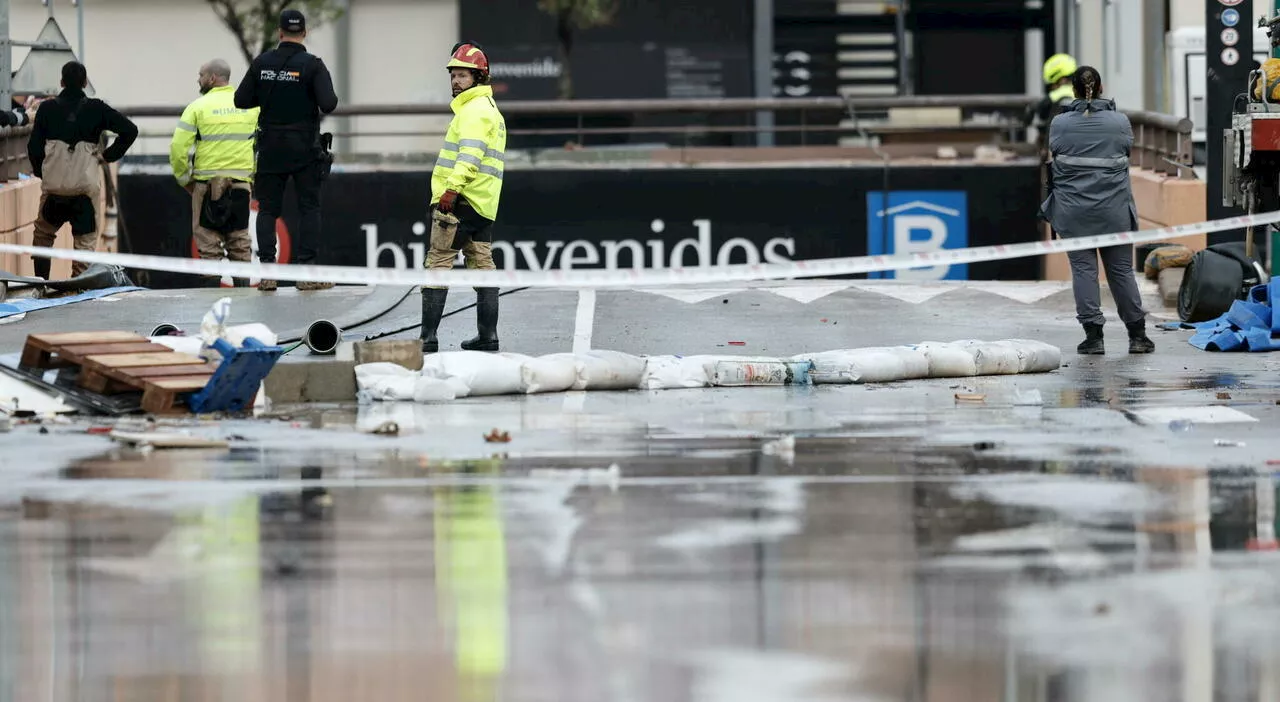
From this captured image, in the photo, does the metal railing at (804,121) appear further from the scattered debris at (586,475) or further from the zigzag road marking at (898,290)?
the scattered debris at (586,475)

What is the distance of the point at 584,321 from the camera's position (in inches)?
627

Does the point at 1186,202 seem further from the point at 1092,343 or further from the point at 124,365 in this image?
the point at 124,365

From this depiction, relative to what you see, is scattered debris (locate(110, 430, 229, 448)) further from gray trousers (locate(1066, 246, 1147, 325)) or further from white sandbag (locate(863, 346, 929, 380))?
gray trousers (locate(1066, 246, 1147, 325))

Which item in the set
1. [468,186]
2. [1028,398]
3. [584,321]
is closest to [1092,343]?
[1028,398]

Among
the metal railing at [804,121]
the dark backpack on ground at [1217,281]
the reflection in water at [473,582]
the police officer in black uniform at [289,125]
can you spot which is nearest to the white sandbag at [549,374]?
the reflection in water at [473,582]

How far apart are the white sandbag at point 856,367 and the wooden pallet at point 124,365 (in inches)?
139

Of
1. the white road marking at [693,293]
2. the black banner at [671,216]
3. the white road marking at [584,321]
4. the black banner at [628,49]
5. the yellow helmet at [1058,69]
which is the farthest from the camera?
the black banner at [628,49]

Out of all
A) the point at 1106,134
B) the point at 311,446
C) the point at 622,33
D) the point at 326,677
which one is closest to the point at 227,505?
the point at 311,446

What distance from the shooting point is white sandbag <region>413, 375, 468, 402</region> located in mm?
12125

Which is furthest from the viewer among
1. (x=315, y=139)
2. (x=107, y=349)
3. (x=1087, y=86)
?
(x=315, y=139)

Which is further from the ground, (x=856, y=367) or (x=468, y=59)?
(x=468, y=59)

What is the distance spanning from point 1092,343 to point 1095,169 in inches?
44.9

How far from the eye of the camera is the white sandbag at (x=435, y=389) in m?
12.1

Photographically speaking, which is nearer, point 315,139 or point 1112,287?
point 1112,287
